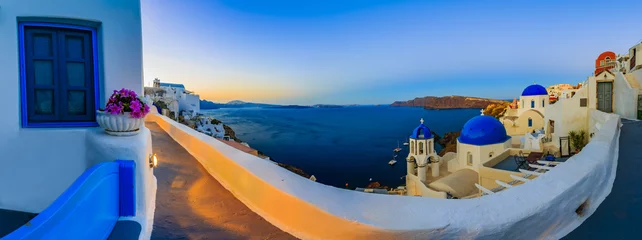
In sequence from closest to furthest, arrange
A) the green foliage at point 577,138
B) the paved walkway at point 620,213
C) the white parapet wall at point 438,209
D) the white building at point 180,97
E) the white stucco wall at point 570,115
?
the white parapet wall at point 438,209, the paved walkway at point 620,213, the green foliage at point 577,138, the white stucco wall at point 570,115, the white building at point 180,97

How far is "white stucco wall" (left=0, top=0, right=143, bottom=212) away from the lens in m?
2.51

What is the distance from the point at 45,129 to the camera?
2699 millimetres

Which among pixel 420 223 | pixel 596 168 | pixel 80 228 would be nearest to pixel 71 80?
pixel 80 228

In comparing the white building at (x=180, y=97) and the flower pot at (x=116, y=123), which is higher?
the white building at (x=180, y=97)

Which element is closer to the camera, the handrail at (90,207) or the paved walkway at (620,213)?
the handrail at (90,207)

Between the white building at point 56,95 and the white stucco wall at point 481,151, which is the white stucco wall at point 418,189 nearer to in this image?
the white stucco wall at point 481,151

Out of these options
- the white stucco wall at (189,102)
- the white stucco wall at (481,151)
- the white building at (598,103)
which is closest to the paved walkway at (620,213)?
the white building at (598,103)

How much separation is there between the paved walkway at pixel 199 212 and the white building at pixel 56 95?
0.32 metres

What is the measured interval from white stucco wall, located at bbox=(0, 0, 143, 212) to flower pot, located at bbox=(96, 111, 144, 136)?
0.29 metres

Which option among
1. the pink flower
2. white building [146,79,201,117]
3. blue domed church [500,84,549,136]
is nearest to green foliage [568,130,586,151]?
blue domed church [500,84,549,136]

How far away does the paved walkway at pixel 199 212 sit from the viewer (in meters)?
2.86

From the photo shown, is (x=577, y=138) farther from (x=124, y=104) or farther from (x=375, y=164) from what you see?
(x=375, y=164)

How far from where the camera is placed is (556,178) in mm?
2561

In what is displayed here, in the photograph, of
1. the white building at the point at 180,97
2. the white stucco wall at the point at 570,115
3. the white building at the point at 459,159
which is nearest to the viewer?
the white stucco wall at the point at 570,115
